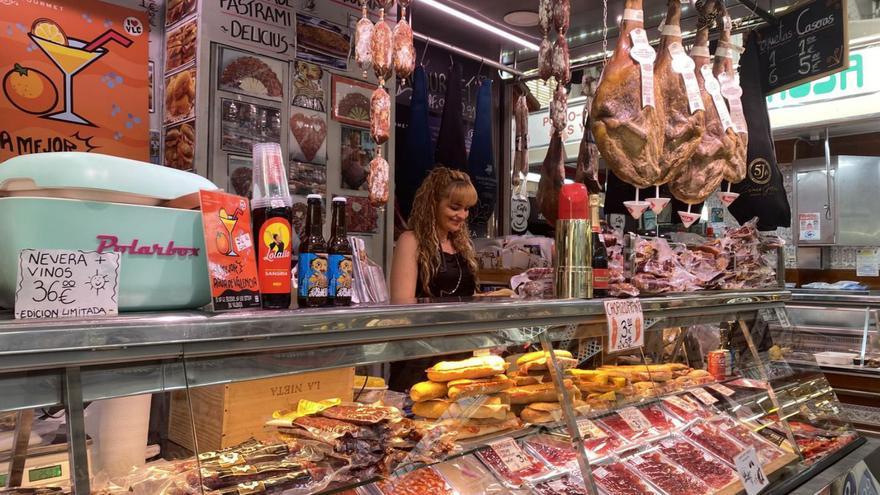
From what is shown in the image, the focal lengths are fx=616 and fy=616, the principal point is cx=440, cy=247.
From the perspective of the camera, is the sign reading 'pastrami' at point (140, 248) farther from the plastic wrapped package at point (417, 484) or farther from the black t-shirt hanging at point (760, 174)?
the black t-shirt hanging at point (760, 174)

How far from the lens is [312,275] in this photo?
1.49m

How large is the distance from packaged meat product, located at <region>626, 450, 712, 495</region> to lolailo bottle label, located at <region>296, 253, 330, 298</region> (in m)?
1.45

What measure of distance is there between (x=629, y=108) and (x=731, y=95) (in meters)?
0.98

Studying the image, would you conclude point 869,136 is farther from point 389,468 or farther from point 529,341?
point 389,468

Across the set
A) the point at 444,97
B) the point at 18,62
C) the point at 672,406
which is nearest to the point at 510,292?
the point at 672,406

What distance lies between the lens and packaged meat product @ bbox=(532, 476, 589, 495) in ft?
6.42

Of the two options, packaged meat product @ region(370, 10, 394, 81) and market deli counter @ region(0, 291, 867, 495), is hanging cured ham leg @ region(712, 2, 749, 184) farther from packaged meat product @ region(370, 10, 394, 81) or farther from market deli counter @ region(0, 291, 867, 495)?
A: packaged meat product @ region(370, 10, 394, 81)

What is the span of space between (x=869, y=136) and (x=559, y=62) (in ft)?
21.5

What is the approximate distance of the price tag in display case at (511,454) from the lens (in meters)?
2.00

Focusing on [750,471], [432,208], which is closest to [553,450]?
[750,471]

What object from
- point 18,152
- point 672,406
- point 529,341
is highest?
point 18,152

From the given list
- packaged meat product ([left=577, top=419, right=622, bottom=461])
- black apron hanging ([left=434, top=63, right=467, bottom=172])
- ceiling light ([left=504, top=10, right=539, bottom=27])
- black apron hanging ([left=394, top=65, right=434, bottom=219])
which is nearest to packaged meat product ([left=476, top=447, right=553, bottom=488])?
packaged meat product ([left=577, top=419, right=622, bottom=461])

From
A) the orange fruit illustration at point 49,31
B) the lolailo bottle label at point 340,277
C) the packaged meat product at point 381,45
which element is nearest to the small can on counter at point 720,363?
the packaged meat product at point 381,45

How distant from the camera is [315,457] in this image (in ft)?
5.30
